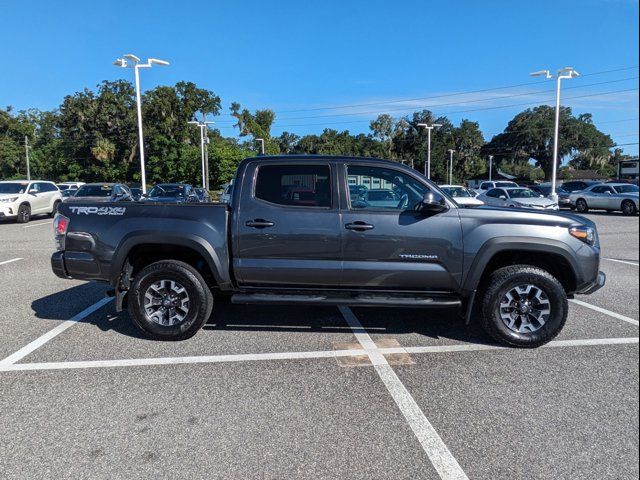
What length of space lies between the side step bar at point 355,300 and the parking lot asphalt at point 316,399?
468 mm

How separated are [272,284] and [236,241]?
58 cm

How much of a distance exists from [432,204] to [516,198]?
1859 centimetres

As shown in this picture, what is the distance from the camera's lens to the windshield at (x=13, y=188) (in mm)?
17609

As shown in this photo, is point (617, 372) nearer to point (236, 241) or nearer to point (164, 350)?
point (236, 241)

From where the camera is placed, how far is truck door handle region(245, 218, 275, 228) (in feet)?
14.6

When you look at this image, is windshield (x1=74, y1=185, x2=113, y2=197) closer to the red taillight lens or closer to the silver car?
the red taillight lens

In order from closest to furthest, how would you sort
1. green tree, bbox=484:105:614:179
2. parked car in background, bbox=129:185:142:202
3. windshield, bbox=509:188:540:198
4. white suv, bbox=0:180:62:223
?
white suv, bbox=0:180:62:223
parked car in background, bbox=129:185:142:202
windshield, bbox=509:188:540:198
green tree, bbox=484:105:614:179

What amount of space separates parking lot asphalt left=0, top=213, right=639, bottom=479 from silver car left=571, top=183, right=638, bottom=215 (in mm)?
19361

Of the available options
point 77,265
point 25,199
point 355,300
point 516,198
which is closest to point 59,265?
point 77,265

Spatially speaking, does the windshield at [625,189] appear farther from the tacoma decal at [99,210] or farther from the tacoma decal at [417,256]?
the tacoma decal at [99,210]

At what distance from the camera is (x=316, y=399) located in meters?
3.43

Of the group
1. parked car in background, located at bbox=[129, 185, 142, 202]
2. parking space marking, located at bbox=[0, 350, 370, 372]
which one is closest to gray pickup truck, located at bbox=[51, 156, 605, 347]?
parking space marking, located at bbox=[0, 350, 370, 372]

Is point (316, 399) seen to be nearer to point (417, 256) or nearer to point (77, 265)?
point (417, 256)

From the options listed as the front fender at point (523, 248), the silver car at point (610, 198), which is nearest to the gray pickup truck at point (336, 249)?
the front fender at point (523, 248)
